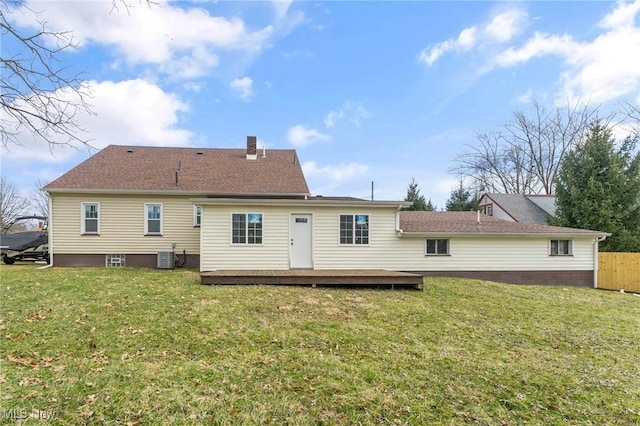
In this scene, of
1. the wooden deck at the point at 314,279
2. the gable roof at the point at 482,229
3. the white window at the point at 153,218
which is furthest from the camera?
the white window at the point at 153,218

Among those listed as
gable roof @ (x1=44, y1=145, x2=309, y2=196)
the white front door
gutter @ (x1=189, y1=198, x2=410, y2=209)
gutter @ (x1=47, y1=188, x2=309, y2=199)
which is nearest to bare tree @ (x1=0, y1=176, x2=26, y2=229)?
gable roof @ (x1=44, y1=145, x2=309, y2=196)

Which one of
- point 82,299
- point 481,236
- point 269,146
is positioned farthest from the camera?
point 269,146

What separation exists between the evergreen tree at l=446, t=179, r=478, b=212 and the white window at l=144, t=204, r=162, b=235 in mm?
25464

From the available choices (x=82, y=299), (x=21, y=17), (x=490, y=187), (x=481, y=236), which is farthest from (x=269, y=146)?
(x=490, y=187)

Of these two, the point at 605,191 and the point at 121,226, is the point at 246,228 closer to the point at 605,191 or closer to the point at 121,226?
the point at 121,226

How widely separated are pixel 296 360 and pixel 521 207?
25810 mm

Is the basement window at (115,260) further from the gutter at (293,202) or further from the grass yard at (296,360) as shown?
the grass yard at (296,360)

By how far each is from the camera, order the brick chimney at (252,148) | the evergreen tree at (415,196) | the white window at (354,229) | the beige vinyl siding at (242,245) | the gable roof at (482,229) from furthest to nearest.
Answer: the evergreen tree at (415,196)
the brick chimney at (252,148)
the gable roof at (482,229)
the white window at (354,229)
the beige vinyl siding at (242,245)

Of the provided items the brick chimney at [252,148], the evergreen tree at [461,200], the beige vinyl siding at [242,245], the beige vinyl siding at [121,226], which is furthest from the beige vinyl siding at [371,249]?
the evergreen tree at [461,200]

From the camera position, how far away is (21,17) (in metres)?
4.32

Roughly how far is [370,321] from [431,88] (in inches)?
524

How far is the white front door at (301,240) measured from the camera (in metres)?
12.0

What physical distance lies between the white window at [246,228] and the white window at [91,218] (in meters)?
6.31

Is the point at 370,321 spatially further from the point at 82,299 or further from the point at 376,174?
the point at 376,174
